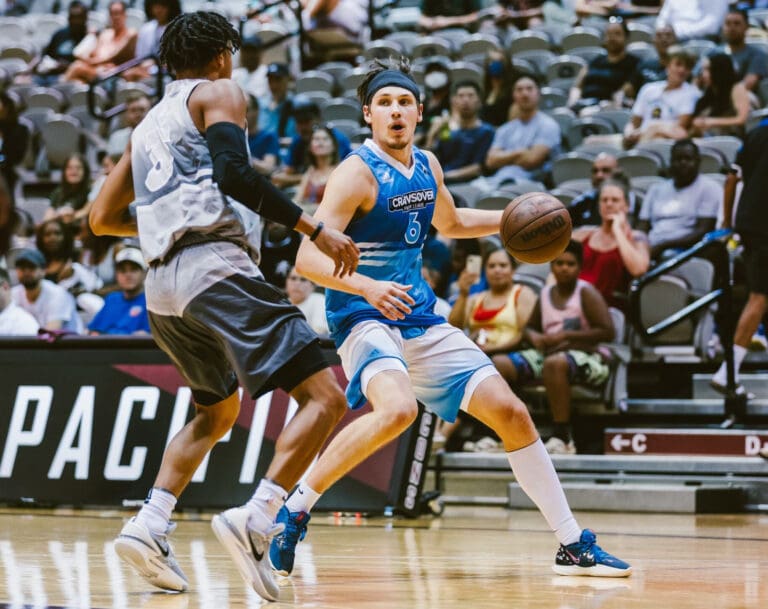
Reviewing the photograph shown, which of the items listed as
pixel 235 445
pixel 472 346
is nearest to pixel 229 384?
pixel 472 346

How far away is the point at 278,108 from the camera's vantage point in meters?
13.7

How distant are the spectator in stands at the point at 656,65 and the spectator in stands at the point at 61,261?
525 cm

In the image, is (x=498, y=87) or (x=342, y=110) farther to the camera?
(x=342, y=110)

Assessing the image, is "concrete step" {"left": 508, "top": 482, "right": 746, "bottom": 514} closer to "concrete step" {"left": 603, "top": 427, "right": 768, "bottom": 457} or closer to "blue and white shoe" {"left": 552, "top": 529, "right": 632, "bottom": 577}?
"concrete step" {"left": 603, "top": 427, "right": 768, "bottom": 457}

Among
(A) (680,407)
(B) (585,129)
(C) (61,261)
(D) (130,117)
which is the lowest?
(A) (680,407)

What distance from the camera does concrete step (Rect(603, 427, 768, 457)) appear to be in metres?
8.61

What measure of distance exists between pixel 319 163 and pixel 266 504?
7346 millimetres

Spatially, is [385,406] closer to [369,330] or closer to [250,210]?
[369,330]

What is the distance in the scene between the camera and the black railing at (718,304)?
870 centimetres

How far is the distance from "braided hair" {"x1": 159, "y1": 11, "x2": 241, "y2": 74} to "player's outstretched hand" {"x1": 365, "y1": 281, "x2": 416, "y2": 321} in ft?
3.25

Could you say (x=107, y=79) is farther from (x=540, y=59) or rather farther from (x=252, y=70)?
(x=540, y=59)

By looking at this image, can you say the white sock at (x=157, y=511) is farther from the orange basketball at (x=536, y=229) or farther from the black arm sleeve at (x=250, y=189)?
the orange basketball at (x=536, y=229)

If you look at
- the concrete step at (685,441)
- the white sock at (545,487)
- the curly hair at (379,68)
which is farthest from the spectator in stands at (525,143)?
the white sock at (545,487)

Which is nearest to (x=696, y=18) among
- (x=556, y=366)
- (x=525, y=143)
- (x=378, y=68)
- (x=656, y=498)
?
(x=525, y=143)
